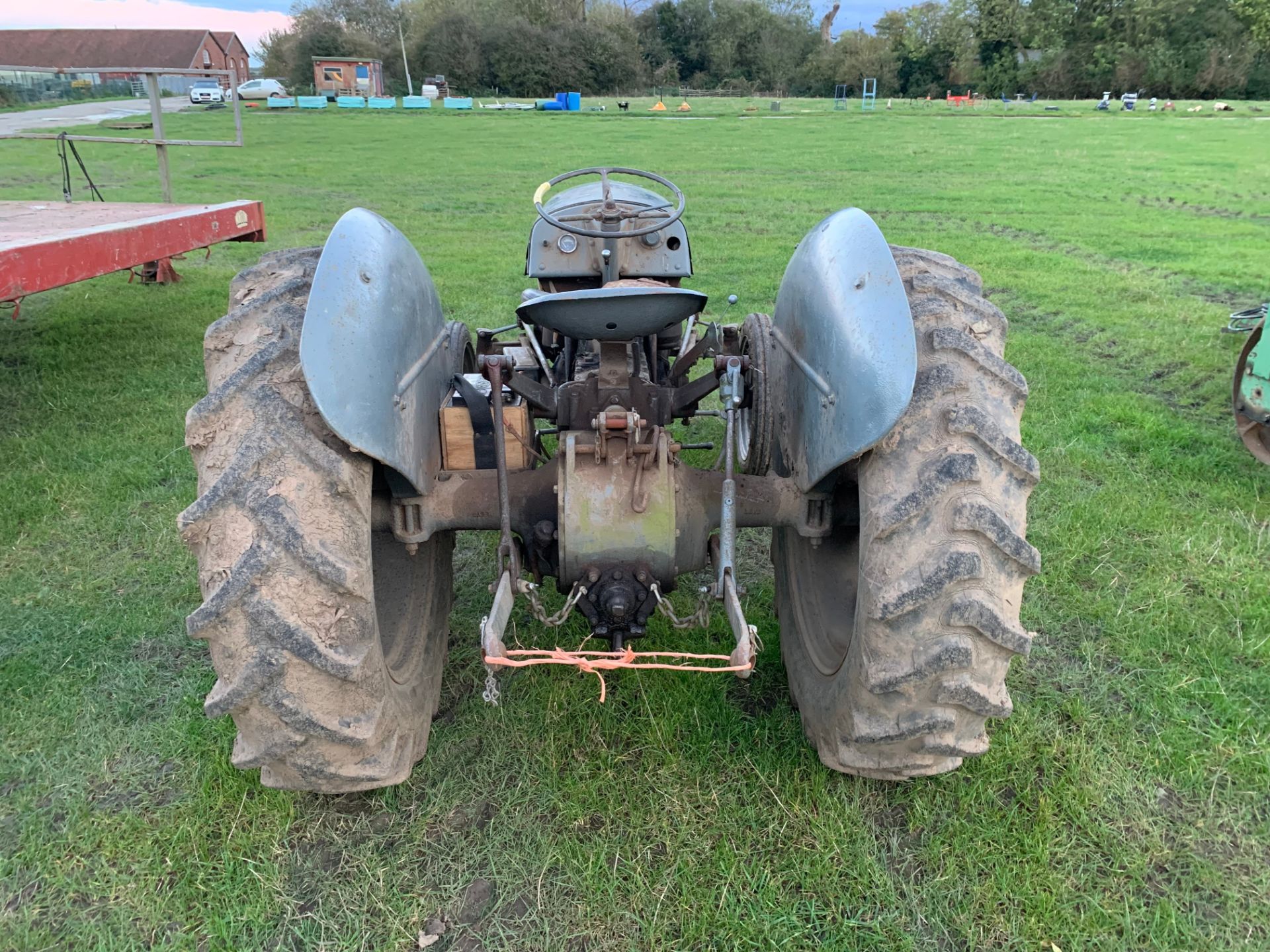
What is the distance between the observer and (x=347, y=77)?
57.9m

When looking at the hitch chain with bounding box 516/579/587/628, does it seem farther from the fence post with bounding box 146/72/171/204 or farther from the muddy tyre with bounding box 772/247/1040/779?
the fence post with bounding box 146/72/171/204

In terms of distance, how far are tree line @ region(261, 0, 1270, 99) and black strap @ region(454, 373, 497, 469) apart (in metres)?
62.8

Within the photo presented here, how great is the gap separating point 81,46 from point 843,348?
11.6 metres

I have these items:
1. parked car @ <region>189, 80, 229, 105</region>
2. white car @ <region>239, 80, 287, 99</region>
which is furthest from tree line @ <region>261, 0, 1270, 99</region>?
parked car @ <region>189, 80, 229, 105</region>

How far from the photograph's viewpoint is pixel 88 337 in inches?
268

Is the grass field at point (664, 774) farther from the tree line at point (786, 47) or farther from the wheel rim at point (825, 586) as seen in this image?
the tree line at point (786, 47)

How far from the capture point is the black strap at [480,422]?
2.79 m

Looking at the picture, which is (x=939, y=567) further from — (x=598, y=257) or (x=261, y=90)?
(x=261, y=90)

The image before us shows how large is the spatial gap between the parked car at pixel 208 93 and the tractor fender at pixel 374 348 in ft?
152

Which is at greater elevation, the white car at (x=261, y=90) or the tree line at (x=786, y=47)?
the tree line at (x=786, y=47)

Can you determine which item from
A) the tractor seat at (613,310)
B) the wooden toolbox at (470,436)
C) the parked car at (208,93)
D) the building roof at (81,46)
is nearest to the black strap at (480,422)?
the wooden toolbox at (470,436)

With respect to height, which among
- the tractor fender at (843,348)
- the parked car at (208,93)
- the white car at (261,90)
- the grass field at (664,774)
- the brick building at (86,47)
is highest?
the white car at (261,90)

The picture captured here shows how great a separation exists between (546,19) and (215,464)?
7779 cm

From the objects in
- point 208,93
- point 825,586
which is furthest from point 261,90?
point 825,586
